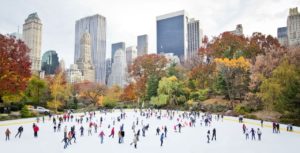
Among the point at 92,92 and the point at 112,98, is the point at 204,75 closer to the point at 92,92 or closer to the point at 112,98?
the point at 112,98

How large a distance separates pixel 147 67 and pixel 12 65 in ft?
138

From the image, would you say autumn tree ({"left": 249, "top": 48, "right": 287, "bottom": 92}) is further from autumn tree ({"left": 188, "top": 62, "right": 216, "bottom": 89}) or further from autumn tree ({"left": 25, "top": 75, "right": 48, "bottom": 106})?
autumn tree ({"left": 25, "top": 75, "right": 48, "bottom": 106})

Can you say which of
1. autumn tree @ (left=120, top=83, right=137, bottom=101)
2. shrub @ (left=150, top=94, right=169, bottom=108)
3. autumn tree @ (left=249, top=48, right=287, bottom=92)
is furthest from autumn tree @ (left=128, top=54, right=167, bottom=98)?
autumn tree @ (left=249, top=48, right=287, bottom=92)

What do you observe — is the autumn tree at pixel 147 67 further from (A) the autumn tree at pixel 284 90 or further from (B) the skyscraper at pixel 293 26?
(B) the skyscraper at pixel 293 26

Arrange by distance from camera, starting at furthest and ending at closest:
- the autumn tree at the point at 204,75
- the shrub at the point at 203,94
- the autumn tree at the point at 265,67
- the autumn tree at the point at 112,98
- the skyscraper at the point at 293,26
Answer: the skyscraper at the point at 293,26 → the autumn tree at the point at 112,98 → the autumn tree at the point at 204,75 → the shrub at the point at 203,94 → the autumn tree at the point at 265,67

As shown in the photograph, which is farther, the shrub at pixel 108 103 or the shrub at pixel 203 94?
the shrub at pixel 108 103

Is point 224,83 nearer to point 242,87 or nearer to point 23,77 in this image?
point 242,87

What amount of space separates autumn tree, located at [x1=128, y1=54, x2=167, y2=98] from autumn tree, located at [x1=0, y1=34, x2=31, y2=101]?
126 ft

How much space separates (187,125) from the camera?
3450cm

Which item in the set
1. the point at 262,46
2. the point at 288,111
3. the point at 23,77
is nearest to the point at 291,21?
the point at 262,46

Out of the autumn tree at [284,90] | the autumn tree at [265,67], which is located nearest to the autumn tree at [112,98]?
the autumn tree at [265,67]

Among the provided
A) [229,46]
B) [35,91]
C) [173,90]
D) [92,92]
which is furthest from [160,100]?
[35,91]

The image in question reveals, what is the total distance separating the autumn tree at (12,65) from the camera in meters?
Answer: 34.9

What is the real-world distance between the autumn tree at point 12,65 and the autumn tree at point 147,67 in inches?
1511
